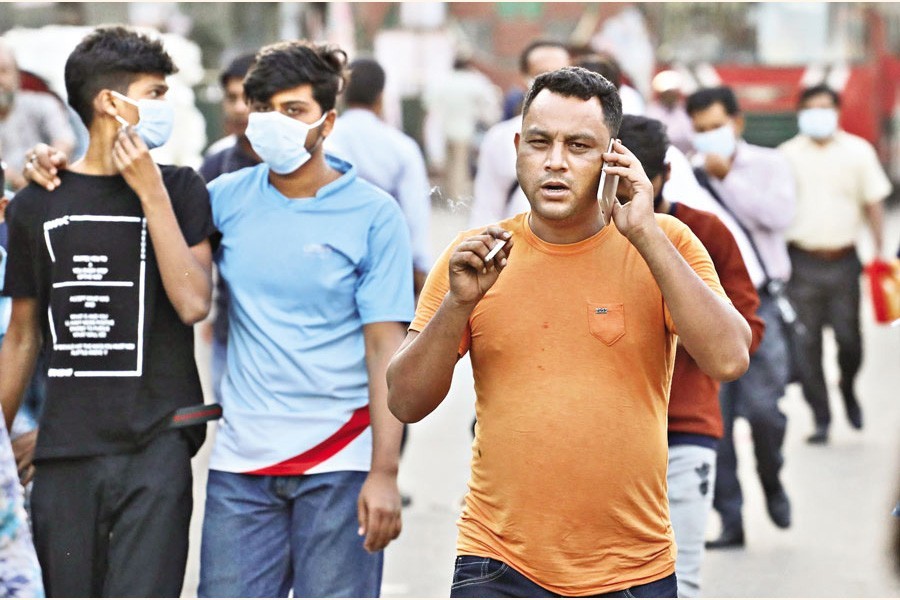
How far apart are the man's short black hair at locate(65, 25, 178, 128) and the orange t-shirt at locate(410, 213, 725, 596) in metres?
1.58

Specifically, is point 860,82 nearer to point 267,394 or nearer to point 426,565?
point 426,565

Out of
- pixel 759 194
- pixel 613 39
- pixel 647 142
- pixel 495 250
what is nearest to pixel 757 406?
pixel 759 194

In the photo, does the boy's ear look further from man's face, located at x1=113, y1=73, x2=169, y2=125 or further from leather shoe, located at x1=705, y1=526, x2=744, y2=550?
leather shoe, located at x1=705, y1=526, x2=744, y2=550

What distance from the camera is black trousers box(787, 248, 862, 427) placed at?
35.0ft

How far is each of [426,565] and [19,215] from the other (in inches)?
131

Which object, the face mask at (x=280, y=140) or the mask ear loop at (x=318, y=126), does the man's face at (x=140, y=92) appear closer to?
the face mask at (x=280, y=140)

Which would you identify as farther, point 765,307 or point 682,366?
point 765,307

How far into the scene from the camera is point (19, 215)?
4.75 metres

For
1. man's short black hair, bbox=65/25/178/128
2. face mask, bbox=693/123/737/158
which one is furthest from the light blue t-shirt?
face mask, bbox=693/123/737/158

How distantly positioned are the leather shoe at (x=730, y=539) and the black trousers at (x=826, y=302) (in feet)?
9.08

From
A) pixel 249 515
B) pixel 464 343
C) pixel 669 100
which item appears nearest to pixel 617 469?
pixel 464 343

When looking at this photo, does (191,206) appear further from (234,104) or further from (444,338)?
(234,104)

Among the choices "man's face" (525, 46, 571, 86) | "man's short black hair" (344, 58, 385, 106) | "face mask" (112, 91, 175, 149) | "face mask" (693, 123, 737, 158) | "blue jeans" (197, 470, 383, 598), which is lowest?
"blue jeans" (197, 470, 383, 598)

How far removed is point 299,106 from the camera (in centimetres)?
514
